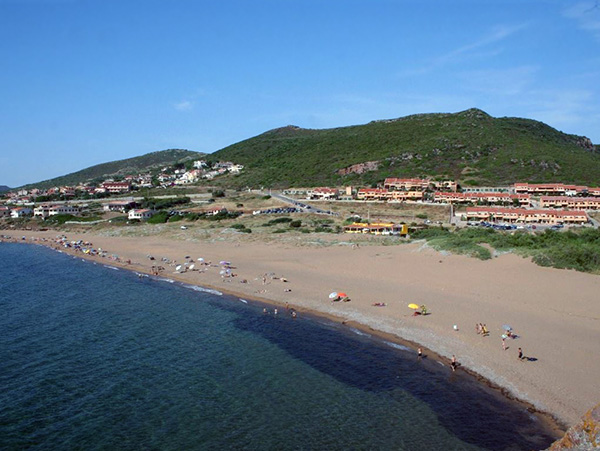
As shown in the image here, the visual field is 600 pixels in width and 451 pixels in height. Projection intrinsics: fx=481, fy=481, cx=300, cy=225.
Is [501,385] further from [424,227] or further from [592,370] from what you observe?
[424,227]

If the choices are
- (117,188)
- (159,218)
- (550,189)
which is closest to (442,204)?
(550,189)

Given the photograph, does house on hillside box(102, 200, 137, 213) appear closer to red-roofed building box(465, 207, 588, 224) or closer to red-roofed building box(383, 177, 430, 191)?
red-roofed building box(383, 177, 430, 191)

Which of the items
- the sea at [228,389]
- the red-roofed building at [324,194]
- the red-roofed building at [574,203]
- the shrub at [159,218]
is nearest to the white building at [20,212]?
the shrub at [159,218]

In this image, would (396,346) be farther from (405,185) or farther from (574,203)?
(405,185)

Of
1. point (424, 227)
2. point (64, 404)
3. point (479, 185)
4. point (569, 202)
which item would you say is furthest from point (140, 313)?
point (479, 185)

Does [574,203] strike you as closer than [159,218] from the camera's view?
Yes

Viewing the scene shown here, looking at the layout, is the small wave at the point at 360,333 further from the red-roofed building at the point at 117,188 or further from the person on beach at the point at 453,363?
the red-roofed building at the point at 117,188

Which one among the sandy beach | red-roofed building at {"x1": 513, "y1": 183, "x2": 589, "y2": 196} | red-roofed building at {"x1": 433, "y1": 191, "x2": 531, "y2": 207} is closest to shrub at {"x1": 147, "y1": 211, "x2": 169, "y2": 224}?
the sandy beach
